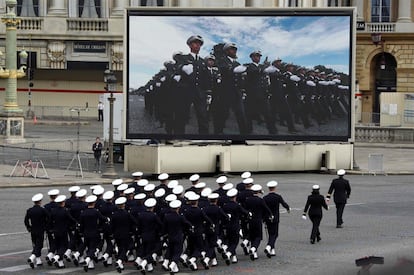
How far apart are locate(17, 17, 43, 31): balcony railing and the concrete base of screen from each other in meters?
35.3

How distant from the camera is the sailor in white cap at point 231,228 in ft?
69.4

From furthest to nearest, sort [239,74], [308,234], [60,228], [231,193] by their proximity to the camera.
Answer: [239,74] → [308,234] → [231,193] → [60,228]

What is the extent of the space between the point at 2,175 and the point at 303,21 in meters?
13.3

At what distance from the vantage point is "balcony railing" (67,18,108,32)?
74062 mm

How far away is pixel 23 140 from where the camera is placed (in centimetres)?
5344

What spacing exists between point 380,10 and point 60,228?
2492 inches

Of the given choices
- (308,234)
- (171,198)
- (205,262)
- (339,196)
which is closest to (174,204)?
(171,198)

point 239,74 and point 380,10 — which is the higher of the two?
point 380,10

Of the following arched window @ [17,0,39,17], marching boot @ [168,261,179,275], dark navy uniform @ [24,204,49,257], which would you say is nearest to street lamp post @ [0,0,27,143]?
arched window @ [17,0,39,17]

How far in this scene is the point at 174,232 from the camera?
65.0 ft

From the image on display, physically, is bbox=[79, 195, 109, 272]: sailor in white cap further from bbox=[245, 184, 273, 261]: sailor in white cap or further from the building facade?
the building facade

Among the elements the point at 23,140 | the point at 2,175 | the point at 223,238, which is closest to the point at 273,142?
the point at 2,175

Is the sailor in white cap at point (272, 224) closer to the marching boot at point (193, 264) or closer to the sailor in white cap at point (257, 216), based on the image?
the sailor in white cap at point (257, 216)

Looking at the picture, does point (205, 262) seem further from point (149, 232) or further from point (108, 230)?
point (108, 230)
